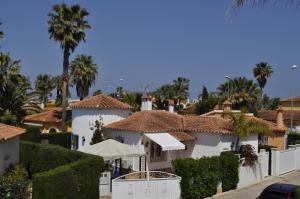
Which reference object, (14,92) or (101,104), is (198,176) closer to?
(101,104)

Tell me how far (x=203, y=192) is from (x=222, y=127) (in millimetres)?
8925

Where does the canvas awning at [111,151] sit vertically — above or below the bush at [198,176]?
above

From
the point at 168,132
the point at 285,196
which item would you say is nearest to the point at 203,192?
the point at 285,196

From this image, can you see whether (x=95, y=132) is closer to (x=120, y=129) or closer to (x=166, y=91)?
(x=120, y=129)

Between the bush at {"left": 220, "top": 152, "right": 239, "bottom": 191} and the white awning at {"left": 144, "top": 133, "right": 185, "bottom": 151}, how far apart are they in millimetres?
3708

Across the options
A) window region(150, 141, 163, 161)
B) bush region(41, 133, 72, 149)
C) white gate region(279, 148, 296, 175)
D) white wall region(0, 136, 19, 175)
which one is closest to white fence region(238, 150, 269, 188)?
white gate region(279, 148, 296, 175)

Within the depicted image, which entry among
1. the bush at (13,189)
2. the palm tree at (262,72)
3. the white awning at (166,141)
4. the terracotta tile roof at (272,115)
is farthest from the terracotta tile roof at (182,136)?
the palm tree at (262,72)

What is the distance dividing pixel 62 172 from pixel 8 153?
728cm

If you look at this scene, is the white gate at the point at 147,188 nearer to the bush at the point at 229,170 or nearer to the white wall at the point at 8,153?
the bush at the point at 229,170

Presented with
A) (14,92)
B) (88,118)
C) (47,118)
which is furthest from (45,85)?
(88,118)

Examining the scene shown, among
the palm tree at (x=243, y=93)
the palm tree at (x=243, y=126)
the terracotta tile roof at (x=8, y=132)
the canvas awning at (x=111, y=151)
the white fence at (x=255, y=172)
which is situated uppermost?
the palm tree at (x=243, y=93)

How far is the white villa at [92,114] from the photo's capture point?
35781mm

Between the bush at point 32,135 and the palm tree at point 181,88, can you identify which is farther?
the palm tree at point 181,88

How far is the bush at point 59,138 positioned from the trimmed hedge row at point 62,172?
53.5ft
